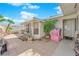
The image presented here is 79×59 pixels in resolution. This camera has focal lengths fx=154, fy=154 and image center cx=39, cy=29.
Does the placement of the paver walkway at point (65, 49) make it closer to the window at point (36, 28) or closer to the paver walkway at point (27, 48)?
the paver walkway at point (27, 48)

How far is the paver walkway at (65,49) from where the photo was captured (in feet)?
10.3

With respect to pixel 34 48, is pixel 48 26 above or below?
above

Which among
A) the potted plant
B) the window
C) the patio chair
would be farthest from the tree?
the patio chair

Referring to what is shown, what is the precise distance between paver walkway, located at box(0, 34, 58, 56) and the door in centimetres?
40

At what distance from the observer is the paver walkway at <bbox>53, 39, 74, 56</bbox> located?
10.3ft

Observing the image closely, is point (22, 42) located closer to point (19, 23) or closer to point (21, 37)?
point (21, 37)

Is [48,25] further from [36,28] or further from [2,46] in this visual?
[2,46]

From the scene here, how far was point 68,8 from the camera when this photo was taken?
313cm

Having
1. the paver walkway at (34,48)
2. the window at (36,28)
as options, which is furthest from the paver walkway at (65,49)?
the window at (36,28)

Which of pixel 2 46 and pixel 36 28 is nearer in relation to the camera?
pixel 2 46

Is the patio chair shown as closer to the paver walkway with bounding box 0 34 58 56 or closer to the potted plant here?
the paver walkway with bounding box 0 34 58 56

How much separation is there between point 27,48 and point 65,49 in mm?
787

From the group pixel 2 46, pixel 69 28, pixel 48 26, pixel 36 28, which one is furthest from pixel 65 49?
pixel 2 46

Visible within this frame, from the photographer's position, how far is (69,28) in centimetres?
324
